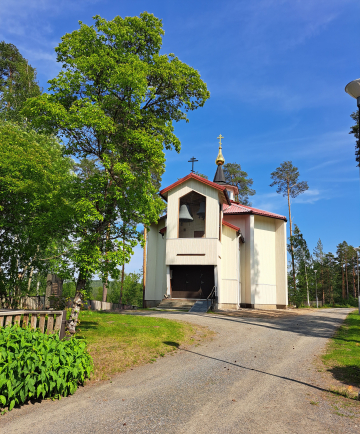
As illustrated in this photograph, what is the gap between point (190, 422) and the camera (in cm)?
479

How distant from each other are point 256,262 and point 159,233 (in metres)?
8.19

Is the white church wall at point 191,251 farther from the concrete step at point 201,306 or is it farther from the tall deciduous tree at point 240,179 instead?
the tall deciduous tree at point 240,179


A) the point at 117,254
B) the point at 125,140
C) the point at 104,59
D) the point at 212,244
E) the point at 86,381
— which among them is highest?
the point at 104,59

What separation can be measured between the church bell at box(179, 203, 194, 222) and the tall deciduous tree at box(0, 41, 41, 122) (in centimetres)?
1264

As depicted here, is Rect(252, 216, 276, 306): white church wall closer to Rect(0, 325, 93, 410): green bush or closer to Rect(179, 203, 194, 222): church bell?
Rect(179, 203, 194, 222): church bell

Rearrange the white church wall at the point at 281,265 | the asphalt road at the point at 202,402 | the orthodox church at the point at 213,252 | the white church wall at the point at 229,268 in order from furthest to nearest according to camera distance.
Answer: the white church wall at the point at 281,265, the white church wall at the point at 229,268, the orthodox church at the point at 213,252, the asphalt road at the point at 202,402

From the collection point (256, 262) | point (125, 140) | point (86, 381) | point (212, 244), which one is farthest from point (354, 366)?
point (256, 262)

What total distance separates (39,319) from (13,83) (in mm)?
28757

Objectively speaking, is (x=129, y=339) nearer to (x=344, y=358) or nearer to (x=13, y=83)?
(x=344, y=358)

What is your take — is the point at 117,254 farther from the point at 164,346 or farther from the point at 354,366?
the point at 354,366

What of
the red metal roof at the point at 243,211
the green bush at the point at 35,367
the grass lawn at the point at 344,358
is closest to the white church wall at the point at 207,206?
the red metal roof at the point at 243,211

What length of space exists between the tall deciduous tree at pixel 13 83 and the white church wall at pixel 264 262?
2003 centimetres

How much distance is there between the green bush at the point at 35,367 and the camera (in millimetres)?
5312

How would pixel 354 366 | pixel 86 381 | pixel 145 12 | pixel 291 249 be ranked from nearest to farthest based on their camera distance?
pixel 86 381 < pixel 354 366 < pixel 145 12 < pixel 291 249
